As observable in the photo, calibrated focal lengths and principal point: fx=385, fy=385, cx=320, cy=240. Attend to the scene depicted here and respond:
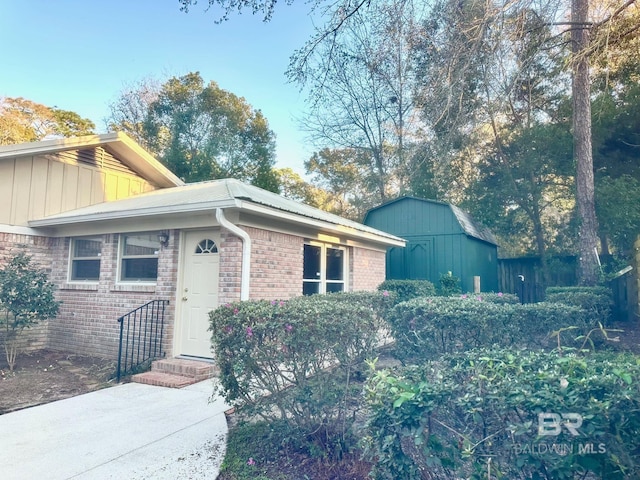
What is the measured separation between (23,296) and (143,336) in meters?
2.03

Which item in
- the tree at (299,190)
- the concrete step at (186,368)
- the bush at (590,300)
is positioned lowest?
the concrete step at (186,368)

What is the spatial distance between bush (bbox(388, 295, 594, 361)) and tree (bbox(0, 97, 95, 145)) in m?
19.7

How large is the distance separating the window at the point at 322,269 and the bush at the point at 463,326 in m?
3.63

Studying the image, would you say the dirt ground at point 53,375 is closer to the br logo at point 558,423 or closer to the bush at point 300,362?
the bush at point 300,362

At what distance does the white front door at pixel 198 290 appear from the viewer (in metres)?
6.34

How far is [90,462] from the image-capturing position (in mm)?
3248

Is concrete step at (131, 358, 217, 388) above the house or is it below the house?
below

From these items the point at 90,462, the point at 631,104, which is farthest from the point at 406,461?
the point at 631,104

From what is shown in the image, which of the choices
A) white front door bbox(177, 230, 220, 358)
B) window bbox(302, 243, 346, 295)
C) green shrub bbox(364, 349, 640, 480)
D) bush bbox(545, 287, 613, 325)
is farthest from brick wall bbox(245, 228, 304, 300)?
bush bbox(545, 287, 613, 325)

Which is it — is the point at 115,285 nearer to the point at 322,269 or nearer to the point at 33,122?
the point at 322,269

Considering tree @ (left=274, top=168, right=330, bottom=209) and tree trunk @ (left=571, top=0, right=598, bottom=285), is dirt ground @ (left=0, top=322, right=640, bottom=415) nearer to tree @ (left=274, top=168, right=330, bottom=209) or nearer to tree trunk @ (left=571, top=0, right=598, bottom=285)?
tree trunk @ (left=571, top=0, right=598, bottom=285)

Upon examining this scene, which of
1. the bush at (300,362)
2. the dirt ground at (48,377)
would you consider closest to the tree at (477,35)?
the bush at (300,362)

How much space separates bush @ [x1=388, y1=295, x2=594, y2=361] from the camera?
13.5 ft

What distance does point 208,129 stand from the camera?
65.8ft
